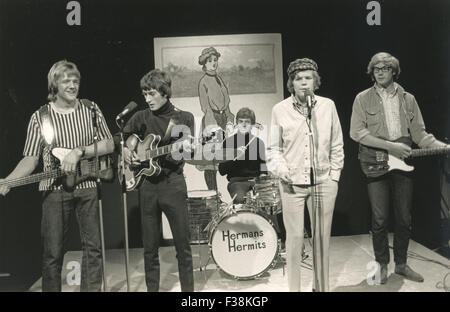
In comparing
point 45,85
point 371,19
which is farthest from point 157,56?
point 371,19

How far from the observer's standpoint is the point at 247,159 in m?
5.73

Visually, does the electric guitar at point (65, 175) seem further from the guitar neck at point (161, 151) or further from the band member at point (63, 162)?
the guitar neck at point (161, 151)

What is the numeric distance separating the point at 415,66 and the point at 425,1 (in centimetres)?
74

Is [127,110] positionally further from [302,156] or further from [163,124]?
[302,156]

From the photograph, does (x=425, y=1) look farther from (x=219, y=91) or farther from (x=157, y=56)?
(x=157, y=56)

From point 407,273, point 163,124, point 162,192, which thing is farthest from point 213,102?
point 407,273

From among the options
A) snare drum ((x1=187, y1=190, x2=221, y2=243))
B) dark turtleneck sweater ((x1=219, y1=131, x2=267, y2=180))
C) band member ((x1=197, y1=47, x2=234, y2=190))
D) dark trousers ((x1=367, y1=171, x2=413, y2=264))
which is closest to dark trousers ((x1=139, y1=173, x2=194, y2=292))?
snare drum ((x1=187, y1=190, x2=221, y2=243))

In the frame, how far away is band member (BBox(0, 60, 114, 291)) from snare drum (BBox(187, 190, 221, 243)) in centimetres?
125

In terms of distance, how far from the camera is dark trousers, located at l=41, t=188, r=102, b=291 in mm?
4336

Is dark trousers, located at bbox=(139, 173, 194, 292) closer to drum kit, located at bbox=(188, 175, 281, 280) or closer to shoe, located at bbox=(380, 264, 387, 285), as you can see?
drum kit, located at bbox=(188, 175, 281, 280)

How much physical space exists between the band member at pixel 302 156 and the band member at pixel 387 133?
0.91 meters

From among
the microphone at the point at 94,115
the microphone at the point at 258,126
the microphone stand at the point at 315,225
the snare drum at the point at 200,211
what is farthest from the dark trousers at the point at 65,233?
the microphone at the point at 258,126

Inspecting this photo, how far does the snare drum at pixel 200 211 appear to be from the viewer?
5453mm

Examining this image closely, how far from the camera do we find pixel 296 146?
4148 mm
